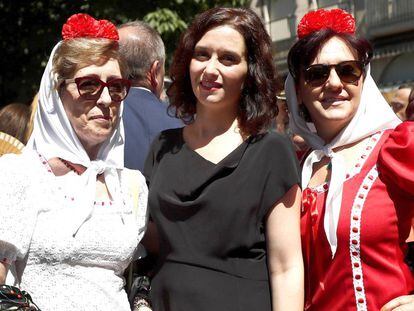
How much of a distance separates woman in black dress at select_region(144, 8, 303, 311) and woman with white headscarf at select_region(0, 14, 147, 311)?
17 cm

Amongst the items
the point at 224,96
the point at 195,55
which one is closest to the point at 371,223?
the point at 224,96

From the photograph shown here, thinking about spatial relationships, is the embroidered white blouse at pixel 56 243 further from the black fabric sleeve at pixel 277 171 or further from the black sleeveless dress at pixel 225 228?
the black fabric sleeve at pixel 277 171

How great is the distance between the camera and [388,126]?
10.8 feet

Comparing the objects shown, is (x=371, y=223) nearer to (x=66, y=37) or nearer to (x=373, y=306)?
(x=373, y=306)

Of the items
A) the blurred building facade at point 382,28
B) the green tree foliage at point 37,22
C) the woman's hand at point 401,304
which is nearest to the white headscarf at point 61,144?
the woman's hand at point 401,304

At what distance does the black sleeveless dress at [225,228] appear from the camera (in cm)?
296

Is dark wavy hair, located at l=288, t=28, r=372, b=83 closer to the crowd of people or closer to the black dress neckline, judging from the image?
the crowd of people

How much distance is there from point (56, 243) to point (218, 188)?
616 millimetres

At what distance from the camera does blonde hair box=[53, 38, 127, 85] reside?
3.21 meters

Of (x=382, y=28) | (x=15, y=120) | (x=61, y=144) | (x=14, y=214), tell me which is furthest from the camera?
(x=382, y=28)

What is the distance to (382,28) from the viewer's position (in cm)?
1659

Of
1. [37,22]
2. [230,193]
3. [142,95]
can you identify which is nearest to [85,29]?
[230,193]

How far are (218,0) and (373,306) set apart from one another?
7.81 metres

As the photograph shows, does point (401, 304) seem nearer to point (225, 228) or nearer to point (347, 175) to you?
point (347, 175)
